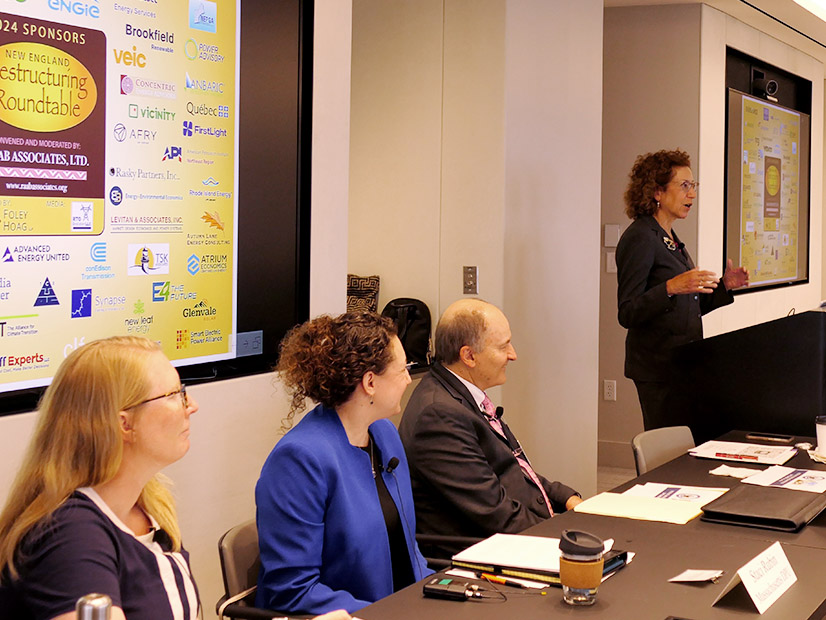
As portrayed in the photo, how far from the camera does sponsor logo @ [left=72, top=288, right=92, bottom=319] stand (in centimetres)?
255

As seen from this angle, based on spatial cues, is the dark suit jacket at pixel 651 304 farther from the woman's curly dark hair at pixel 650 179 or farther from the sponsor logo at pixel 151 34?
the sponsor logo at pixel 151 34

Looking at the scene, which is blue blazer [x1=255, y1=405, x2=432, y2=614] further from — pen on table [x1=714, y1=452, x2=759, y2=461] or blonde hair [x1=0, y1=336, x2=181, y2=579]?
pen on table [x1=714, y1=452, x2=759, y2=461]

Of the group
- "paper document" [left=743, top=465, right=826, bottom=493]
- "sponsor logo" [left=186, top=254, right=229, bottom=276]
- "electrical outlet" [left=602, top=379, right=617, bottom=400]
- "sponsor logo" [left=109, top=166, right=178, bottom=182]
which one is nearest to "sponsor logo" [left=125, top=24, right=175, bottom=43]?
"sponsor logo" [left=109, top=166, right=178, bottom=182]

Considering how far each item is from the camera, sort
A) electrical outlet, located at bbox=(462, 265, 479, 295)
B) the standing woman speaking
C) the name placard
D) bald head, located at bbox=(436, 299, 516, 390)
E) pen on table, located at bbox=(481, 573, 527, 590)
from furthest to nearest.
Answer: electrical outlet, located at bbox=(462, 265, 479, 295), the standing woman speaking, bald head, located at bbox=(436, 299, 516, 390), pen on table, located at bbox=(481, 573, 527, 590), the name placard

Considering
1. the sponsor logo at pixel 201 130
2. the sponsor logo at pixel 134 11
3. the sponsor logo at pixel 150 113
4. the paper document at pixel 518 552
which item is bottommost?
the paper document at pixel 518 552

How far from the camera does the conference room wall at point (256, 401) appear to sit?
9.69ft

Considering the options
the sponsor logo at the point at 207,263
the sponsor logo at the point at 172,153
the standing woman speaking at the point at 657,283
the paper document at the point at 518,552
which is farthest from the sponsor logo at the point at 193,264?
the standing woman speaking at the point at 657,283

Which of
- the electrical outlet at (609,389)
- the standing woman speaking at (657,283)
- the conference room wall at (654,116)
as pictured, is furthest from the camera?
the electrical outlet at (609,389)

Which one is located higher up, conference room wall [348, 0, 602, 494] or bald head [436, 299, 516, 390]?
conference room wall [348, 0, 602, 494]

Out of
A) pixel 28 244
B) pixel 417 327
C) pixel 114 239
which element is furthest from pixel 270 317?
pixel 417 327

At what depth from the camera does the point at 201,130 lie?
293 cm

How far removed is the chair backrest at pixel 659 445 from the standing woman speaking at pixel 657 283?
0.57 m

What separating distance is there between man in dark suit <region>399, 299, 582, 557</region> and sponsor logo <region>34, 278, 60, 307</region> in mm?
1030

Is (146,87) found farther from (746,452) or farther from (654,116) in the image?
(654,116)
